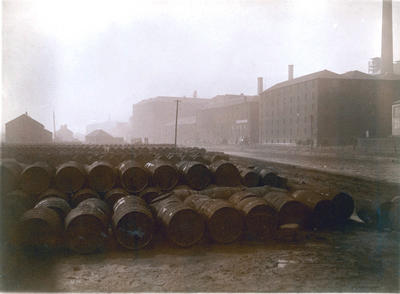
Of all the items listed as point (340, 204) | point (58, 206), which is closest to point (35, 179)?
point (58, 206)

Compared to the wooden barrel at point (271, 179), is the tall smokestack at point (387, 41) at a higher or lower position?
higher

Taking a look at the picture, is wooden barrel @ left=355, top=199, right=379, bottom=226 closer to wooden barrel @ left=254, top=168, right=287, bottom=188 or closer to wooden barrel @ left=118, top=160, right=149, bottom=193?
wooden barrel @ left=254, top=168, right=287, bottom=188

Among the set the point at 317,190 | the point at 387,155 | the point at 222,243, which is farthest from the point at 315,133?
the point at 222,243

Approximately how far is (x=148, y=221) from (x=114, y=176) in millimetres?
4018

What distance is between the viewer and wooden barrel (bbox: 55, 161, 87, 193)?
10289mm

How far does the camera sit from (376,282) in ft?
18.7

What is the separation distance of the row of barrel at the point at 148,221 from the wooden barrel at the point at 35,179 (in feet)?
4.15

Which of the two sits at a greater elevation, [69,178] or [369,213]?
[69,178]

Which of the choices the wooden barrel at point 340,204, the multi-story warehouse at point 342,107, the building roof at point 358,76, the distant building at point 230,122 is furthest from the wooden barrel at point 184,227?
the distant building at point 230,122

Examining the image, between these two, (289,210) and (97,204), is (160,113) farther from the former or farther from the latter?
(289,210)

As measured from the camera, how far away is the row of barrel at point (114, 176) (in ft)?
33.2

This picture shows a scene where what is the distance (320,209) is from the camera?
30.0 feet

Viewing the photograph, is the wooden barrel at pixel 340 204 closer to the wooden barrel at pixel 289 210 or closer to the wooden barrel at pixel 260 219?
the wooden barrel at pixel 289 210

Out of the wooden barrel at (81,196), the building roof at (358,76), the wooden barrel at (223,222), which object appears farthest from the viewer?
the building roof at (358,76)
